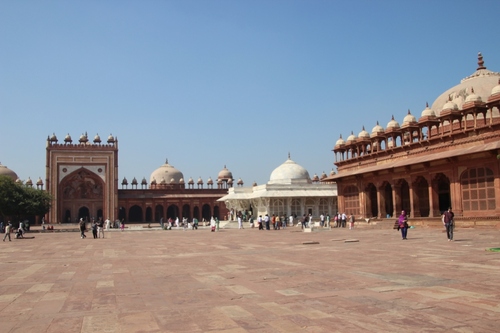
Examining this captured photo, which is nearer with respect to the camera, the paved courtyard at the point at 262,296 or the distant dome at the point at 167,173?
the paved courtyard at the point at 262,296

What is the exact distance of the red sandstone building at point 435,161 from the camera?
25344mm

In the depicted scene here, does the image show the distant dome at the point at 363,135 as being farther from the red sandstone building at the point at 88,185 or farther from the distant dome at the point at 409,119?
the red sandstone building at the point at 88,185

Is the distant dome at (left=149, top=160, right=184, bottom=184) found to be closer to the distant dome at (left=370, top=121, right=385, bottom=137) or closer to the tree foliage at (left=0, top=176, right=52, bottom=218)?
the tree foliage at (left=0, top=176, right=52, bottom=218)

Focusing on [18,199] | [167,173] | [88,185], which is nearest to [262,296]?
[18,199]

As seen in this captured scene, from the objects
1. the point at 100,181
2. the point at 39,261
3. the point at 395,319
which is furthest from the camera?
the point at 100,181

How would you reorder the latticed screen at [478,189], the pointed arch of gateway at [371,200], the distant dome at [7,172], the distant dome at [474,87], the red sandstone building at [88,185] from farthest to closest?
the distant dome at [7,172] → the red sandstone building at [88,185] → the pointed arch of gateway at [371,200] → the distant dome at [474,87] → the latticed screen at [478,189]

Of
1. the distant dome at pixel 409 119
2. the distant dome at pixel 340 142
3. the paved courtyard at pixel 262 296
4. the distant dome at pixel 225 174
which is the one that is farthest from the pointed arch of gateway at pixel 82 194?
the paved courtyard at pixel 262 296

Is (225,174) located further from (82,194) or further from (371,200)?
(371,200)

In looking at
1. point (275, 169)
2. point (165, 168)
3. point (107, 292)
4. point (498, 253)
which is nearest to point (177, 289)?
point (107, 292)

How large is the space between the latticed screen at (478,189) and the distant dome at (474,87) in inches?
373

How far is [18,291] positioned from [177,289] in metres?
2.69

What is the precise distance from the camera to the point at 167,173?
73.8 metres

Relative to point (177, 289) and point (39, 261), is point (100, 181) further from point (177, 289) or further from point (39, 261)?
point (177, 289)

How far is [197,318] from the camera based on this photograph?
18.3ft
